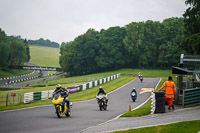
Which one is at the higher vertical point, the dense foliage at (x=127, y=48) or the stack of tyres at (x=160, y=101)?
the dense foliage at (x=127, y=48)

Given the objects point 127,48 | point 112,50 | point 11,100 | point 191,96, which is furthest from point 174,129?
point 112,50

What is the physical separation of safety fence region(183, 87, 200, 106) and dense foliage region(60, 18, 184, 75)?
67.8 metres

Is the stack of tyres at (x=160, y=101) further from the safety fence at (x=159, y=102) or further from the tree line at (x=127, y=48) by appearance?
the tree line at (x=127, y=48)

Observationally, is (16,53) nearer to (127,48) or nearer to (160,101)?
(127,48)

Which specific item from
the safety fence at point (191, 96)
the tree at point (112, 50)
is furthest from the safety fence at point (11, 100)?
the tree at point (112, 50)

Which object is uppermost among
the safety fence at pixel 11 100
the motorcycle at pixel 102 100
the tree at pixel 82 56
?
the tree at pixel 82 56

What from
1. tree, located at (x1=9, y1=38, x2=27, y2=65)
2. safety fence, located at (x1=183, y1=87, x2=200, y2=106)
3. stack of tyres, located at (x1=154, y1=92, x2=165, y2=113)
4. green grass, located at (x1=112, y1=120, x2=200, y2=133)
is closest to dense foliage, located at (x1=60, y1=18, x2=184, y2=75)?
tree, located at (x1=9, y1=38, x2=27, y2=65)

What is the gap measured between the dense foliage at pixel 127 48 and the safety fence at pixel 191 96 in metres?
67.8

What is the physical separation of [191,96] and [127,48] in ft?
251

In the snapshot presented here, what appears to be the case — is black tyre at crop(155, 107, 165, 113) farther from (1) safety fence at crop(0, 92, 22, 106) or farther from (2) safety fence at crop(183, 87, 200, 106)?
(1) safety fence at crop(0, 92, 22, 106)

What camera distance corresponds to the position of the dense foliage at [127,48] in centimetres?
8812

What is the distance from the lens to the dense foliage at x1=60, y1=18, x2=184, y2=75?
88.1 meters

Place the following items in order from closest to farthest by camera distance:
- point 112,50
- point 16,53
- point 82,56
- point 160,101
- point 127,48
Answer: point 160,101
point 127,48
point 112,50
point 82,56
point 16,53

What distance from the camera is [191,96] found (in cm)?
1709
